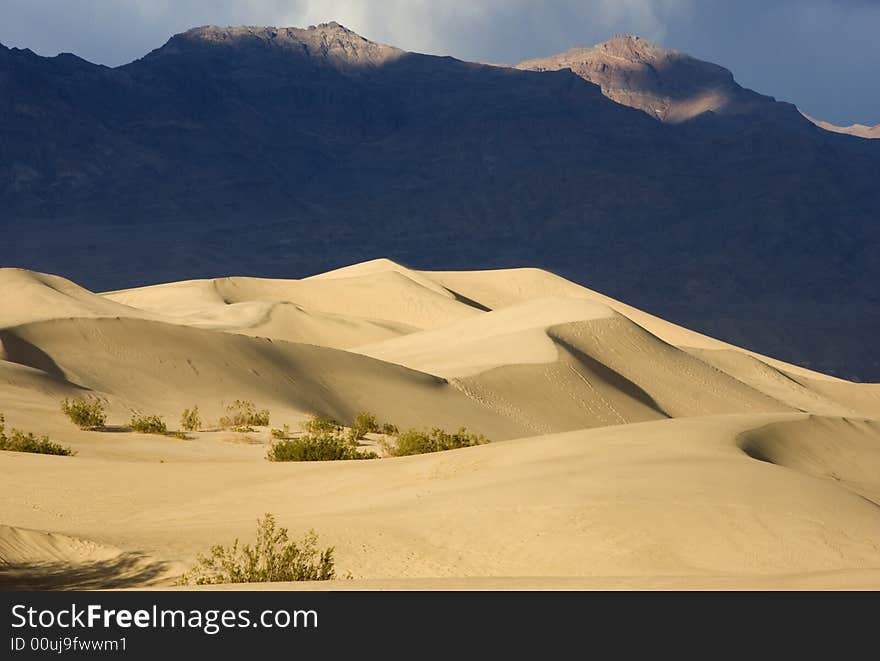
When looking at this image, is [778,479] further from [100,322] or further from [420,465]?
[100,322]

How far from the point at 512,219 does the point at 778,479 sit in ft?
389

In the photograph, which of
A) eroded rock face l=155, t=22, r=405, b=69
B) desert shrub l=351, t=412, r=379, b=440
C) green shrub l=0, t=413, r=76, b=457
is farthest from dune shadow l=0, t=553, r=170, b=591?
eroded rock face l=155, t=22, r=405, b=69

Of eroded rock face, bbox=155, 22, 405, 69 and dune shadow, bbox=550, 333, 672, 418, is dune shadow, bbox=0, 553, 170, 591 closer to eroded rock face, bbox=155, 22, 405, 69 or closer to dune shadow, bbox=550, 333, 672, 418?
dune shadow, bbox=550, 333, 672, 418

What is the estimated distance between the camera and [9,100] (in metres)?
135

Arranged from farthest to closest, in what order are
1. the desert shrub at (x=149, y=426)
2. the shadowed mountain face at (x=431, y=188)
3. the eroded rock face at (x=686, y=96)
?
the eroded rock face at (x=686, y=96), the shadowed mountain face at (x=431, y=188), the desert shrub at (x=149, y=426)

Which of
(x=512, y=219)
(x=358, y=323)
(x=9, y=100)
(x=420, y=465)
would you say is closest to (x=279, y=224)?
(x=512, y=219)

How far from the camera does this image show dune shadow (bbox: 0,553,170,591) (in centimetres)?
930

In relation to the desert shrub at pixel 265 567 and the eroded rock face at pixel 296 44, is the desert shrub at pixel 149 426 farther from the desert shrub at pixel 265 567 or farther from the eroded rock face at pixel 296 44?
the eroded rock face at pixel 296 44

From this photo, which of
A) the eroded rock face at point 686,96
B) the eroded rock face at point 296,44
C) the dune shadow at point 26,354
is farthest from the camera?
the eroded rock face at point 686,96

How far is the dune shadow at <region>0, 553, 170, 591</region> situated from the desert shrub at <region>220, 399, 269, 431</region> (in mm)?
12031

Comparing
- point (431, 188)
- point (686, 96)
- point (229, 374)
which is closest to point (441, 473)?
point (229, 374)

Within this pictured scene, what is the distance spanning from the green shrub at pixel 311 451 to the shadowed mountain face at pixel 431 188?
3350 inches

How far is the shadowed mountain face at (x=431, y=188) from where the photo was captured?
113625mm

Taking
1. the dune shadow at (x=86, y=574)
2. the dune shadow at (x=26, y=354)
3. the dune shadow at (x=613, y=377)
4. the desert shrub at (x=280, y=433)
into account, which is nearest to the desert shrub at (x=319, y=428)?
the desert shrub at (x=280, y=433)
